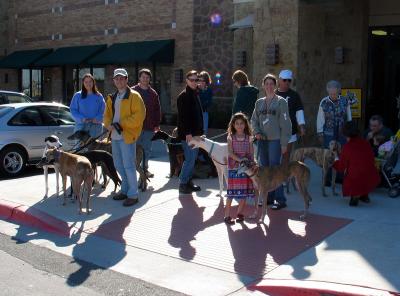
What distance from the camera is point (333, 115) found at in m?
8.49

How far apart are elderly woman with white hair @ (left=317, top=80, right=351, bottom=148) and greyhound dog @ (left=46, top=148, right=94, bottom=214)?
12.4 ft

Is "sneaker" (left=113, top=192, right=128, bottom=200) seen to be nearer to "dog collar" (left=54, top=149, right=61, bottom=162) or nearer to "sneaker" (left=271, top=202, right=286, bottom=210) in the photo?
"dog collar" (left=54, top=149, right=61, bottom=162)

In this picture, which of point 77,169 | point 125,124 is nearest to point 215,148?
point 125,124

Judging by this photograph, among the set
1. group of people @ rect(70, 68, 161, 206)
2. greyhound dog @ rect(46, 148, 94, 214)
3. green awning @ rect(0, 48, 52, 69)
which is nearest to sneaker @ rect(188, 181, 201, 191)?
group of people @ rect(70, 68, 161, 206)

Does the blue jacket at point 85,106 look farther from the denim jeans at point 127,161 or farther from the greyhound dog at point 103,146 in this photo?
the denim jeans at point 127,161

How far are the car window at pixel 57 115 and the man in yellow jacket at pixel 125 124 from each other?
4.16m

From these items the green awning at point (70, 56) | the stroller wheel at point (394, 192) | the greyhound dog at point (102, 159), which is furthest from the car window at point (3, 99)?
the stroller wheel at point (394, 192)

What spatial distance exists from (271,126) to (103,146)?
3.20 meters

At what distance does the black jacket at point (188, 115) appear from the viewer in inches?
308

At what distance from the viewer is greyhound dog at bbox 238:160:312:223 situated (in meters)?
6.52

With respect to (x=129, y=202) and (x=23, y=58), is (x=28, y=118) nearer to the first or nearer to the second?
(x=129, y=202)

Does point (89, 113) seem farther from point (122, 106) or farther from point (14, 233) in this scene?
point (14, 233)

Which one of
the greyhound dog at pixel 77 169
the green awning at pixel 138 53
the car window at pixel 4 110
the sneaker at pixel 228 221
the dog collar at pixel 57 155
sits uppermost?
the green awning at pixel 138 53

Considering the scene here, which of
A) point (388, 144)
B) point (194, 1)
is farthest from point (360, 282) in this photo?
point (194, 1)
